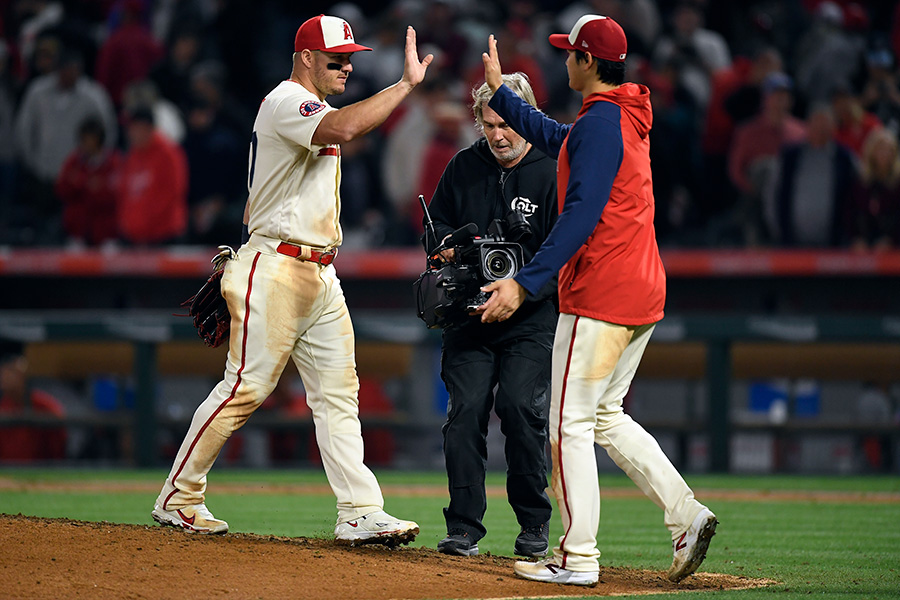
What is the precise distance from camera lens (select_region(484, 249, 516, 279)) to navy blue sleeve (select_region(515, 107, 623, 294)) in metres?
0.60

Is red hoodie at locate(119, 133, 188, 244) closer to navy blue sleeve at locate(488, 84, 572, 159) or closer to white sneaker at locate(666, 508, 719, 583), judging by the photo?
navy blue sleeve at locate(488, 84, 572, 159)

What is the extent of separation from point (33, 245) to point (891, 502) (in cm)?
857

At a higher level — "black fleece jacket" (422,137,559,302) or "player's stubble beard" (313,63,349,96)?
"player's stubble beard" (313,63,349,96)

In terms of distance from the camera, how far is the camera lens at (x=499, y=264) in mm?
5105

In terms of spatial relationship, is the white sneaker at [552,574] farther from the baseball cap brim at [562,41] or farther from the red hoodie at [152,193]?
the red hoodie at [152,193]

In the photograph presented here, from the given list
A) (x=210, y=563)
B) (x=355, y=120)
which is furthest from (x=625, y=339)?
(x=210, y=563)

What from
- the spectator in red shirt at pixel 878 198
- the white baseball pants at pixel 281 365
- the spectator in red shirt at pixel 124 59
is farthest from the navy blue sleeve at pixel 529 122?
the spectator in red shirt at pixel 124 59

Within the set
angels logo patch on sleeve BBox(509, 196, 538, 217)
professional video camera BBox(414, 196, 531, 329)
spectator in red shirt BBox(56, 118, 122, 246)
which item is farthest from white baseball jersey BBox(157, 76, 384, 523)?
spectator in red shirt BBox(56, 118, 122, 246)

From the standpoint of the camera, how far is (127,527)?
511 cm

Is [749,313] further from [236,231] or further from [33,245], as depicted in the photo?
[33,245]

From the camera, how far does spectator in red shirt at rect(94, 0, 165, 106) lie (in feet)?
44.7

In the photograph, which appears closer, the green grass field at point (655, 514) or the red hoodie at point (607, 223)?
the red hoodie at point (607, 223)

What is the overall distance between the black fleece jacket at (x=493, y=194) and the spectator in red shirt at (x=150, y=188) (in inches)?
271

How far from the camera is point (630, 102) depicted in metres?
4.63
